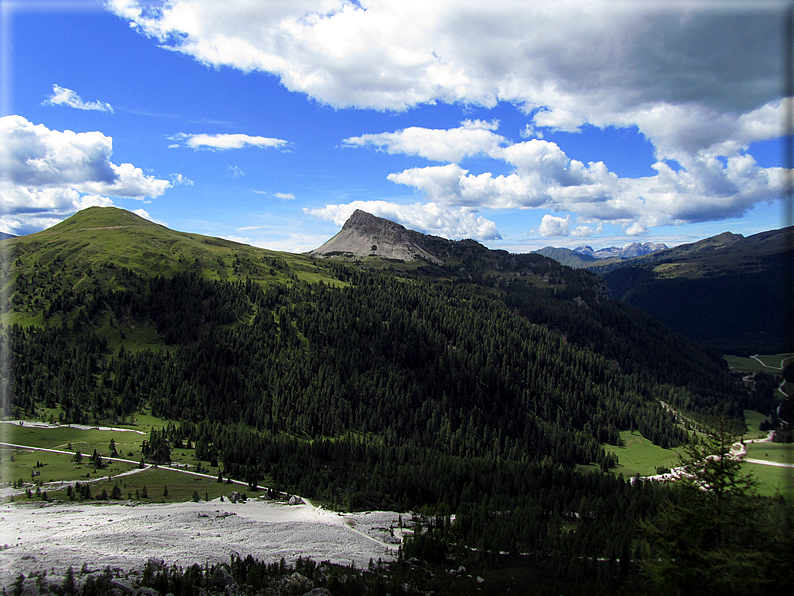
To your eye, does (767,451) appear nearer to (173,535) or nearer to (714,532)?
(714,532)

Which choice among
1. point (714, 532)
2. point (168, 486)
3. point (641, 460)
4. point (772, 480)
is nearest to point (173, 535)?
point (168, 486)

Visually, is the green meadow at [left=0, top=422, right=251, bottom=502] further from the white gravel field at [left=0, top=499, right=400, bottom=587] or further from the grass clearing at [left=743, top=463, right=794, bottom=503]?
the grass clearing at [left=743, top=463, right=794, bottom=503]

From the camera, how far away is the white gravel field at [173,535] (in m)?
51.9

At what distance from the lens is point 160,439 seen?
121750mm

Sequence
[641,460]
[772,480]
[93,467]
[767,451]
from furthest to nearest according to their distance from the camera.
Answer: [641,460] → [767,451] → [772,480] → [93,467]

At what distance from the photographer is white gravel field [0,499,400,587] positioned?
5188 cm

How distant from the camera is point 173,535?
65.4 metres

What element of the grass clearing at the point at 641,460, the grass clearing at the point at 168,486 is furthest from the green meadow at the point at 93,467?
the grass clearing at the point at 641,460

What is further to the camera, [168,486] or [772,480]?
[772,480]

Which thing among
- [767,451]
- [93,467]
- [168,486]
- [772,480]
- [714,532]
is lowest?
[767,451]

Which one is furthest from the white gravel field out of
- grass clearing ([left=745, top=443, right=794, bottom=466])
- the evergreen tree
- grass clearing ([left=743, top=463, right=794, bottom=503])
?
grass clearing ([left=745, top=443, right=794, bottom=466])

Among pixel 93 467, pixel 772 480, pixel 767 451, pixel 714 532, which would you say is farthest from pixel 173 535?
pixel 767 451

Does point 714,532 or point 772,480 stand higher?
point 714,532

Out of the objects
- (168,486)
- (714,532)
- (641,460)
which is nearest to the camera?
(714,532)
